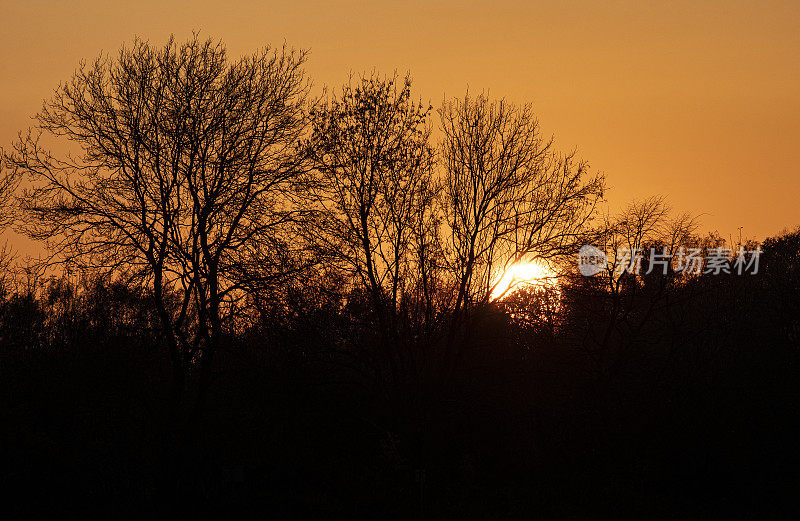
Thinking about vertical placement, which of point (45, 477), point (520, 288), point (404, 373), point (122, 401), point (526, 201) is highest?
point (526, 201)

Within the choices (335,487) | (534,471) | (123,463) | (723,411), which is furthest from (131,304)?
(723,411)

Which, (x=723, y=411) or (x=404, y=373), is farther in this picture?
(x=723, y=411)

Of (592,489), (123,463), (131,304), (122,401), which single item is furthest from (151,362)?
(592,489)

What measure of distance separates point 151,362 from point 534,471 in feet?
51.9

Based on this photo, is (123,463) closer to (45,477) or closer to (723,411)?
(45,477)

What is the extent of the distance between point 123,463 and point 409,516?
32.6ft

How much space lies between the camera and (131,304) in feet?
72.6

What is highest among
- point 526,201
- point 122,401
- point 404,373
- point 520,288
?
point 526,201

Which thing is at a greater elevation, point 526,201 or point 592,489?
point 526,201

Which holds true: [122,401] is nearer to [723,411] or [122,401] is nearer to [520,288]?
[520,288]

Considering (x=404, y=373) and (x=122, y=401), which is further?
(x=122, y=401)

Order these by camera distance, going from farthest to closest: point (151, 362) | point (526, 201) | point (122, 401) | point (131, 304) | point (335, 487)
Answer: point (151, 362) → point (122, 401) → point (526, 201) → point (335, 487) → point (131, 304)

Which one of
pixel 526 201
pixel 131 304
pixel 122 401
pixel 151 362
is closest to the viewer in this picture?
pixel 131 304

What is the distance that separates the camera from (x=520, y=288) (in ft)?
92.0
